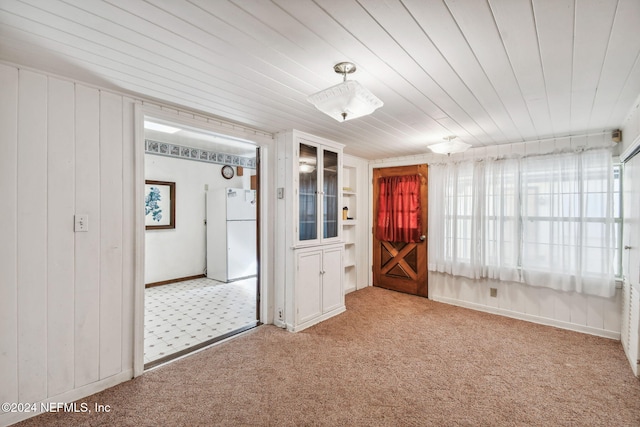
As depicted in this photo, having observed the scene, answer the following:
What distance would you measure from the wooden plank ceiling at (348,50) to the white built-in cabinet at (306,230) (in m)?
0.83

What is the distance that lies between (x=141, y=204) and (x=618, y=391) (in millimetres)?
4035

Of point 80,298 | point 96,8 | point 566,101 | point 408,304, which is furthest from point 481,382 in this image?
point 96,8

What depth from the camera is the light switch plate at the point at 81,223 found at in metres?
2.08

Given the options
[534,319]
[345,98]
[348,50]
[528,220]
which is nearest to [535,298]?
[534,319]

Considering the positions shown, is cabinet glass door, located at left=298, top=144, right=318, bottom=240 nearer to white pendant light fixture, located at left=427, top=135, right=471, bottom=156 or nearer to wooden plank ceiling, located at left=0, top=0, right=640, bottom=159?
wooden plank ceiling, located at left=0, top=0, right=640, bottom=159

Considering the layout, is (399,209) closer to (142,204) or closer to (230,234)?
(230,234)

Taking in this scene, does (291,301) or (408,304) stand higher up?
(291,301)

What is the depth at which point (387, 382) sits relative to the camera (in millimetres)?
2289

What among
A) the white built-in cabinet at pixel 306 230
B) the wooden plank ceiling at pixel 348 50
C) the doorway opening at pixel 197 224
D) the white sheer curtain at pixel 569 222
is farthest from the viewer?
the doorway opening at pixel 197 224

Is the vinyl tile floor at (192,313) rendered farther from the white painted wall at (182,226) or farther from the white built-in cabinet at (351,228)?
the white built-in cabinet at (351,228)

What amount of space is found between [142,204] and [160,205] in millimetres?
3081

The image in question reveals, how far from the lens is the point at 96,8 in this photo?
1.28 meters

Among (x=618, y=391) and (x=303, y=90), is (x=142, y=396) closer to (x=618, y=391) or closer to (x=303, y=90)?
(x=303, y=90)

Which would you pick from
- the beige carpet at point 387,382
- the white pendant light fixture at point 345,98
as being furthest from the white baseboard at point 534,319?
the white pendant light fixture at point 345,98
